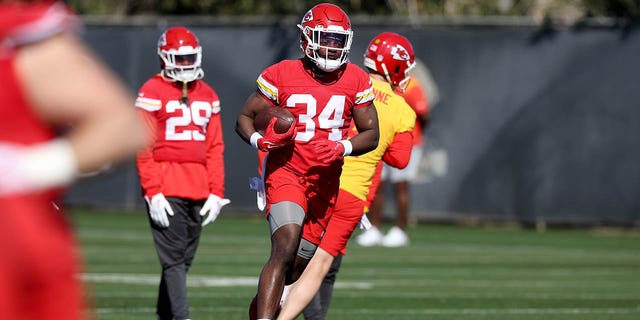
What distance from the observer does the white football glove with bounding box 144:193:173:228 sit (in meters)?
8.78

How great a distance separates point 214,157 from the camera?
914cm

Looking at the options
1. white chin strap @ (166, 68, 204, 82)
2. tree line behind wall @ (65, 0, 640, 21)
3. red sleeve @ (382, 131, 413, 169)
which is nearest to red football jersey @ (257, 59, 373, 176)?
red sleeve @ (382, 131, 413, 169)

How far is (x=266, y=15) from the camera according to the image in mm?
24953

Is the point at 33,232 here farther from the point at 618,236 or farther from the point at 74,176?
the point at 618,236

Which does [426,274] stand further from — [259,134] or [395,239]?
[259,134]

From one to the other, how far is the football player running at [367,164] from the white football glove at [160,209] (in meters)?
1.06

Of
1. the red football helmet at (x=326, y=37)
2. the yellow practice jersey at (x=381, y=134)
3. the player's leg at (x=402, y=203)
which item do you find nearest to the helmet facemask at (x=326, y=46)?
the red football helmet at (x=326, y=37)

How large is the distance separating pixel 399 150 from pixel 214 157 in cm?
124

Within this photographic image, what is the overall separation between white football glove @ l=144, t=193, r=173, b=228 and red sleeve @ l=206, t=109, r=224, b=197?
38cm

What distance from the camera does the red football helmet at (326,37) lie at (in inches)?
309

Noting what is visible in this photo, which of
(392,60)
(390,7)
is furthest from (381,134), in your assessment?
(390,7)

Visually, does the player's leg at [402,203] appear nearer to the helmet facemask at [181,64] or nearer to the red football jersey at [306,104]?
the helmet facemask at [181,64]

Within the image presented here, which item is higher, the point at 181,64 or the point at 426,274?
the point at 181,64

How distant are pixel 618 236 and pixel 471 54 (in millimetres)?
3339
